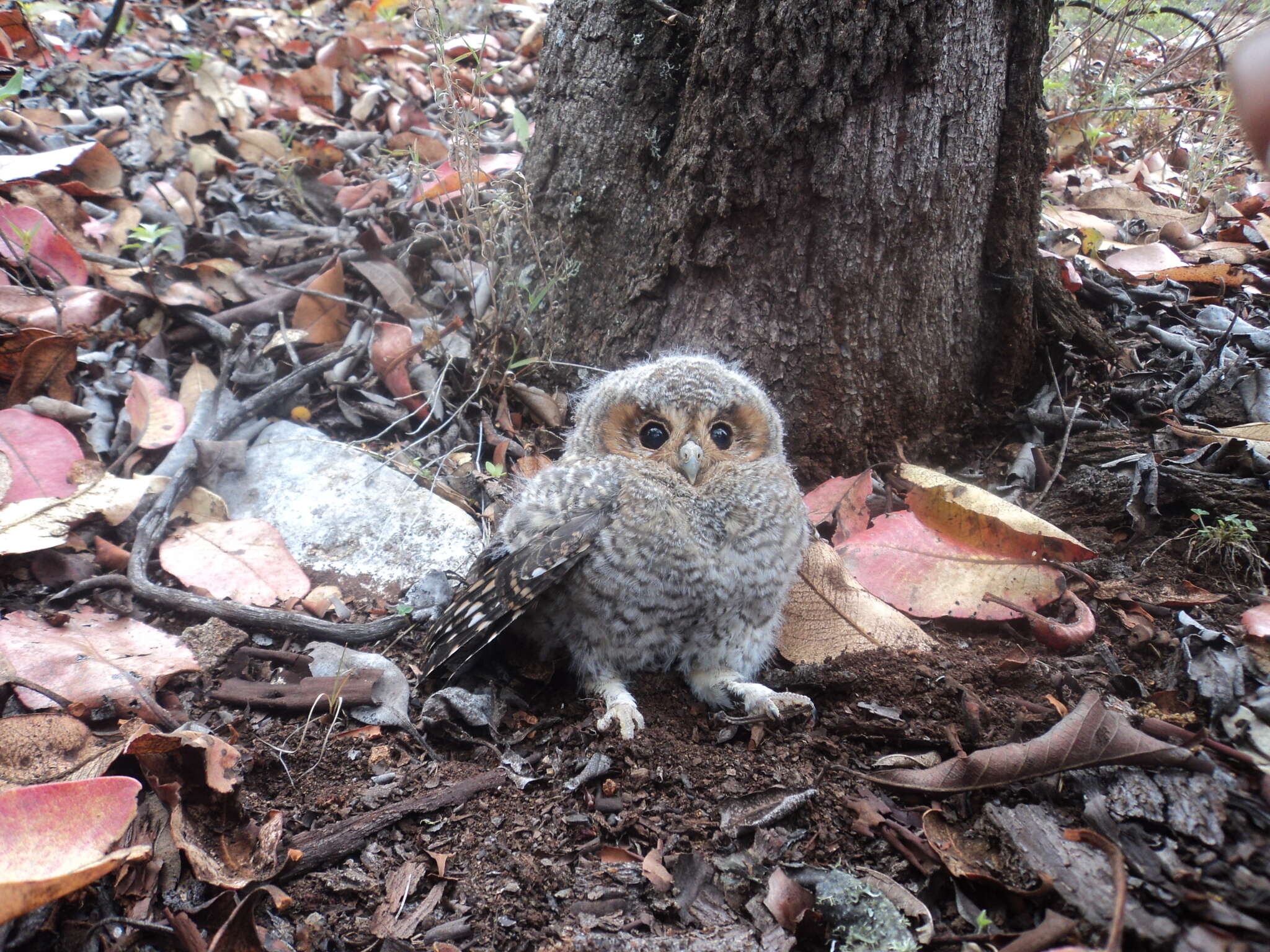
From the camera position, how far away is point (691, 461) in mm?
2551

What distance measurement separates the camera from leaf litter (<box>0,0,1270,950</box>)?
Answer: 1.65m

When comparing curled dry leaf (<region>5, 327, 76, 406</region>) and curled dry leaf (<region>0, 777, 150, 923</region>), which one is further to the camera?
curled dry leaf (<region>5, 327, 76, 406</region>)

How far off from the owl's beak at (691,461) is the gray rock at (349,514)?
850 mm

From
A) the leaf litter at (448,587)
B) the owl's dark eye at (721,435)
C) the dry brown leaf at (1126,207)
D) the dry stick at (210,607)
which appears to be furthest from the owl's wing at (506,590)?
the dry brown leaf at (1126,207)

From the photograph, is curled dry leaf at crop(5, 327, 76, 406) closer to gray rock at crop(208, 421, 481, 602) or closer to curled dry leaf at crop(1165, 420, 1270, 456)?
gray rock at crop(208, 421, 481, 602)

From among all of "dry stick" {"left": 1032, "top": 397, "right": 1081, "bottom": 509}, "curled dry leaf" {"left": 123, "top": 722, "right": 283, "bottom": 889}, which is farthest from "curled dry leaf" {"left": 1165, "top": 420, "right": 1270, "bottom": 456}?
"curled dry leaf" {"left": 123, "top": 722, "right": 283, "bottom": 889}

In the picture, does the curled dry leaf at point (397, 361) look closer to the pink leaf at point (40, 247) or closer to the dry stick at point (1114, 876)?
the pink leaf at point (40, 247)

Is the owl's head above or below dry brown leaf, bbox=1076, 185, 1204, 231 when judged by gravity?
below

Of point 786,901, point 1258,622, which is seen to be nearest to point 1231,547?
point 1258,622

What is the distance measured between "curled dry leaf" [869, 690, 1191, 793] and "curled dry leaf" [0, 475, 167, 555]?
246 centimetres

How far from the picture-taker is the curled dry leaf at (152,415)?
9.72 ft

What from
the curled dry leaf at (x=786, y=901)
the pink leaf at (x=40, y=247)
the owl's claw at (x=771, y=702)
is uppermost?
the pink leaf at (x=40, y=247)

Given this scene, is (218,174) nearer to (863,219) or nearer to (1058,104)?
(863,219)

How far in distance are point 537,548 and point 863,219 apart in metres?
1.49
